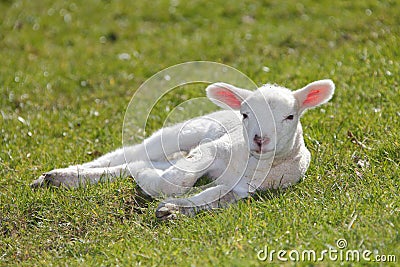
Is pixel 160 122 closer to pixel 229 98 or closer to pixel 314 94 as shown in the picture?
pixel 229 98

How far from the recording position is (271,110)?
18.3ft

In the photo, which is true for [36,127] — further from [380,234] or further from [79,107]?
[380,234]

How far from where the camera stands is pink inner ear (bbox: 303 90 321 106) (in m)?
5.93

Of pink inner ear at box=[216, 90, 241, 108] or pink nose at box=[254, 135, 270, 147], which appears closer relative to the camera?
pink nose at box=[254, 135, 270, 147]

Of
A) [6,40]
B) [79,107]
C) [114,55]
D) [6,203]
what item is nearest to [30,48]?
[6,40]

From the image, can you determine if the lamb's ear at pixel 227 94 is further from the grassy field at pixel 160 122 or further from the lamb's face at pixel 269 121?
the grassy field at pixel 160 122

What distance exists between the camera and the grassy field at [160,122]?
511cm

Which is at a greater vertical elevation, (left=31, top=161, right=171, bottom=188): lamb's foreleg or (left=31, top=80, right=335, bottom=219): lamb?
(left=31, top=80, right=335, bottom=219): lamb

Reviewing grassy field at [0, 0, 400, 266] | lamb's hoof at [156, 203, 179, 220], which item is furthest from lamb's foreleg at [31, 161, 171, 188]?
lamb's hoof at [156, 203, 179, 220]

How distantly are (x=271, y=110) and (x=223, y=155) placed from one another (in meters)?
0.78

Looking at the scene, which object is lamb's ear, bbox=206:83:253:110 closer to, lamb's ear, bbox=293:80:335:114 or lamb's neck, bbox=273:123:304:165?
lamb's ear, bbox=293:80:335:114

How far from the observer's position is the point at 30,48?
12359mm

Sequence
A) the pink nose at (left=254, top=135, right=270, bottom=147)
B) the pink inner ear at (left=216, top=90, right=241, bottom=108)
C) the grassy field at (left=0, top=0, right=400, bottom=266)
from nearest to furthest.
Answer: the grassy field at (left=0, top=0, right=400, bottom=266) < the pink nose at (left=254, top=135, right=270, bottom=147) < the pink inner ear at (left=216, top=90, right=241, bottom=108)

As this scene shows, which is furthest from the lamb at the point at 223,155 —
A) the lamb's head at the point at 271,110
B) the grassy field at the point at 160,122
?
the grassy field at the point at 160,122
